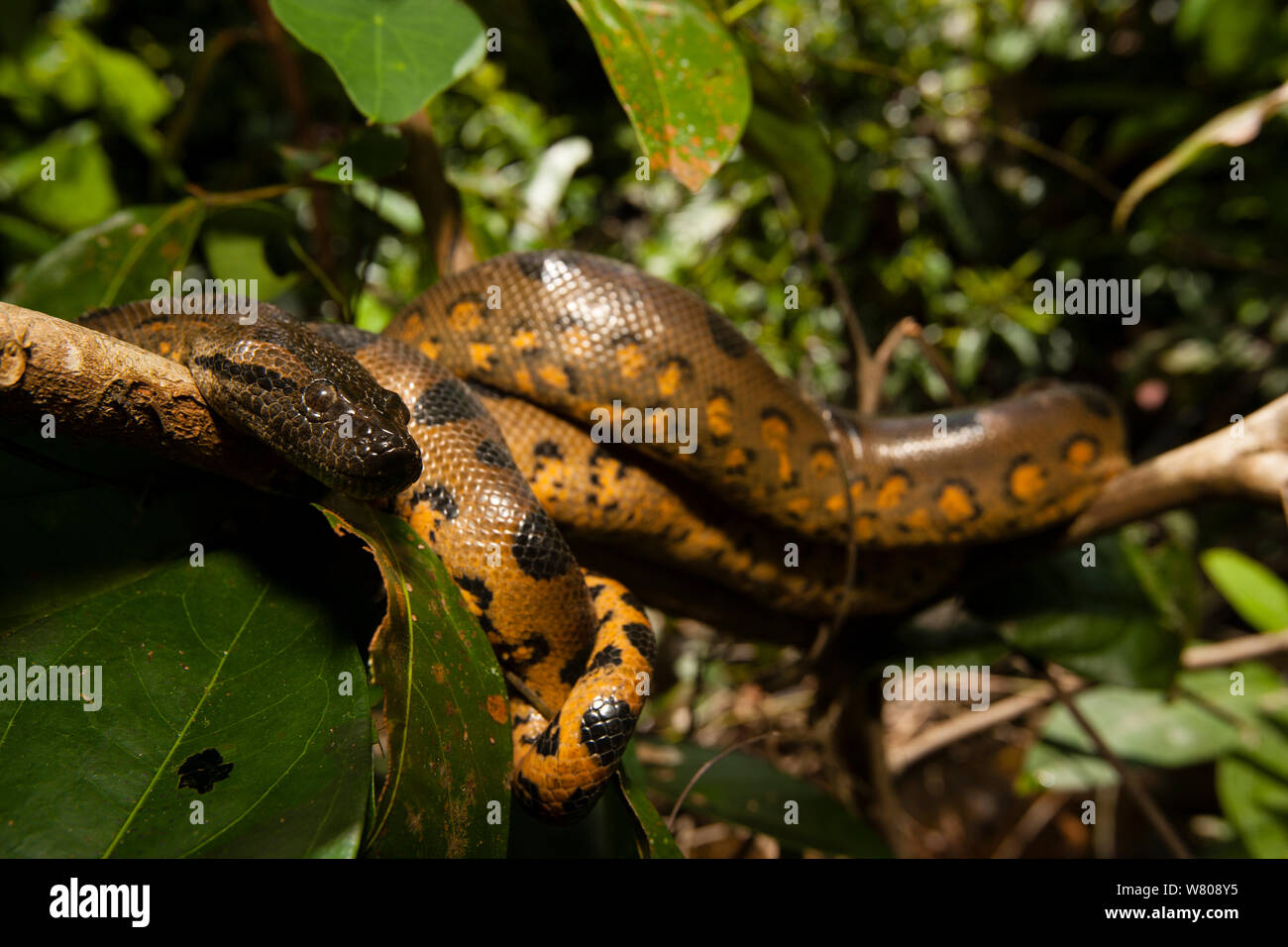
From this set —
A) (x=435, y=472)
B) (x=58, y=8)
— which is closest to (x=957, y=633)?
(x=435, y=472)

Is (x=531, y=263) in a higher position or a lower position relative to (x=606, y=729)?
higher

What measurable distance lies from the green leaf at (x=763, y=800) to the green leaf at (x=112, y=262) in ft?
4.85

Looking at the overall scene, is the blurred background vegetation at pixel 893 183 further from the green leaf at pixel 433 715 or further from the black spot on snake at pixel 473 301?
the green leaf at pixel 433 715

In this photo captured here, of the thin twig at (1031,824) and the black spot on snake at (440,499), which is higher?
the black spot on snake at (440,499)

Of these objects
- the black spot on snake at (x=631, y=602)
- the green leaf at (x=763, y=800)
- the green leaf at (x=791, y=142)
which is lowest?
the green leaf at (x=763, y=800)

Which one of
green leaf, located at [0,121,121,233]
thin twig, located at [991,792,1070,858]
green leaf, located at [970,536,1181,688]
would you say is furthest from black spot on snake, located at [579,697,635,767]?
thin twig, located at [991,792,1070,858]

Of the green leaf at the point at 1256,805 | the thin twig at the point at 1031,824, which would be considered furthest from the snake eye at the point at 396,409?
the thin twig at the point at 1031,824

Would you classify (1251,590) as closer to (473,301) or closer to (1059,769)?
(1059,769)

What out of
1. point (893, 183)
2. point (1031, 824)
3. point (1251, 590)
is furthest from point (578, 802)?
point (893, 183)

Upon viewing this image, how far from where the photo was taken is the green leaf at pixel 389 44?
3.71 ft

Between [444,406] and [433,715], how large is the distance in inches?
23.0

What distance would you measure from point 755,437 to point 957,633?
2.93 ft

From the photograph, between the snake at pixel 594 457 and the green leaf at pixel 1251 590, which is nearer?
the snake at pixel 594 457

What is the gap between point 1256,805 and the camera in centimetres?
254
